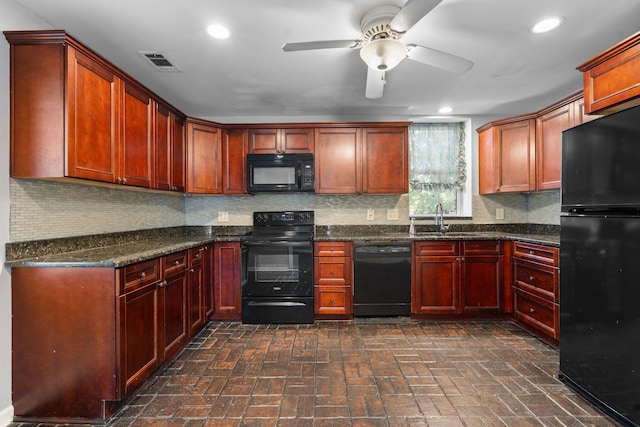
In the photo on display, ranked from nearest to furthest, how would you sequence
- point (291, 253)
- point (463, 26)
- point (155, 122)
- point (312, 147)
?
point (463, 26) < point (155, 122) < point (291, 253) < point (312, 147)

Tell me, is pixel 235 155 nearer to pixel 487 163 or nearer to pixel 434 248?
pixel 434 248

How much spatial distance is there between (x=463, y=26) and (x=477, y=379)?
2.49 meters

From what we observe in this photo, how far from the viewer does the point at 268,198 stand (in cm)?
394

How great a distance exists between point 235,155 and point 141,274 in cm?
193

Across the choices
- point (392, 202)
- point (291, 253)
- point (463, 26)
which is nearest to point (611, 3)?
point (463, 26)

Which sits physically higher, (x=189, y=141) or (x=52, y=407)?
(x=189, y=141)

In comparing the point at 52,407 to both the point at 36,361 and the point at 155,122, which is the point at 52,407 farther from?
the point at 155,122

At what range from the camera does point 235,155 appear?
3.63 meters

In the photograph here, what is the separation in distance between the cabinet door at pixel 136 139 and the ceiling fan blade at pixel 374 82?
181 cm

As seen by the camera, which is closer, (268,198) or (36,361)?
(36,361)

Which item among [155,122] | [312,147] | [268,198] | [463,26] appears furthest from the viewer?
[268,198]

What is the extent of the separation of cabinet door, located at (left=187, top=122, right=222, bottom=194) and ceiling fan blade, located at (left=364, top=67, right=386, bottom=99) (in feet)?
6.20

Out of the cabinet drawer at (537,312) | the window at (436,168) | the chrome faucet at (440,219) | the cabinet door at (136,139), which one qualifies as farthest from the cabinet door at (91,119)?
the cabinet drawer at (537,312)

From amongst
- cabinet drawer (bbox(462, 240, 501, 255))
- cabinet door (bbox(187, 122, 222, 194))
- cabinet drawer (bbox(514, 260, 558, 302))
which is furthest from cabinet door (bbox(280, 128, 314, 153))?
cabinet drawer (bbox(514, 260, 558, 302))
